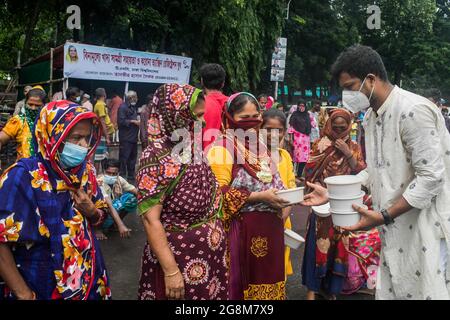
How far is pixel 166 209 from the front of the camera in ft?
7.77

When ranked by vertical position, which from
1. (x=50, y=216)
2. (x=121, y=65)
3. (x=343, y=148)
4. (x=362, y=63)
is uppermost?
(x=121, y=65)

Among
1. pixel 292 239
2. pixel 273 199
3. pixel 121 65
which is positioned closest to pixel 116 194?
pixel 292 239

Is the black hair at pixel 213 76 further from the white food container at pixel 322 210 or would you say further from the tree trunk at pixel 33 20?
the tree trunk at pixel 33 20

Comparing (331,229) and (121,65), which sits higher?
(121,65)

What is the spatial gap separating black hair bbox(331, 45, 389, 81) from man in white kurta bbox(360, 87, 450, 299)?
15cm

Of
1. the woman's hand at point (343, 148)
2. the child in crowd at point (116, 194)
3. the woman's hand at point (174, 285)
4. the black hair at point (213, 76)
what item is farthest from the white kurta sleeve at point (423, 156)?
the child in crowd at point (116, 194)

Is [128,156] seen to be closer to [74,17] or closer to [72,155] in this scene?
[74,17]

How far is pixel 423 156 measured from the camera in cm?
217

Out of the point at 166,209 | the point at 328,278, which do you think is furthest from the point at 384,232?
the point at 328,278

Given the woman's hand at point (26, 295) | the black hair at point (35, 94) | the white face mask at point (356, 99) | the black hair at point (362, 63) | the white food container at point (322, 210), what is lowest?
the woman's hand at point (26, 295)

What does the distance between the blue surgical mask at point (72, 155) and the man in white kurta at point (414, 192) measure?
1500mm

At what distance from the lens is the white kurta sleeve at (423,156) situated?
2156mm

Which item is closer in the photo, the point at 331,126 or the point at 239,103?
the point at 239,103

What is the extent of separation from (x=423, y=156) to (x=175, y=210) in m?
1.22
